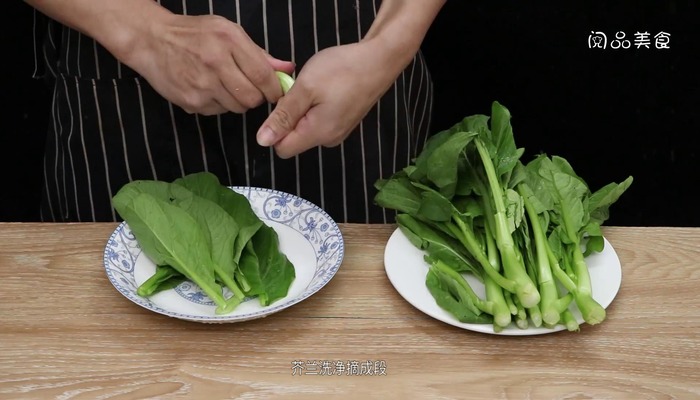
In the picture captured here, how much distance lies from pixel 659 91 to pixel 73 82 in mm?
1560

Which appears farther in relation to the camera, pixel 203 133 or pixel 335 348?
pixel 203 133

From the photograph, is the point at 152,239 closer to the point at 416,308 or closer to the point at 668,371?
the point at 416,308

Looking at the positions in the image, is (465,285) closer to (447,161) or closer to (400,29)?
(447,161)

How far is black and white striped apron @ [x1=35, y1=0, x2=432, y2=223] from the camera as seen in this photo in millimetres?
1469

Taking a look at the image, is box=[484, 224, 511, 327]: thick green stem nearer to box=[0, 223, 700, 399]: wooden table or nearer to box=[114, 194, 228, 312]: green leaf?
box=[0, 223, 700, 399]: wooden table

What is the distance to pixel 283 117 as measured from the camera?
1.20 metres

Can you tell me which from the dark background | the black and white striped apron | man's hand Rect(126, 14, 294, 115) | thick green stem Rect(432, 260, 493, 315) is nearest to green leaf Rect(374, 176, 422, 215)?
thick green stem Rect(432, 260, 493, 315)

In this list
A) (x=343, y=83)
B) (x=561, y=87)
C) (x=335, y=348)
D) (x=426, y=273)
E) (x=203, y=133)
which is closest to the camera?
(x=335, y=348)

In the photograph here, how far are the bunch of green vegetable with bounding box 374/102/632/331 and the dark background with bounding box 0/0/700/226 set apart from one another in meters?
1.05

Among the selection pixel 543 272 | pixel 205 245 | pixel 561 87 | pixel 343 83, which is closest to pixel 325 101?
pixel 343 83

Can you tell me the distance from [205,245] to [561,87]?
147cm

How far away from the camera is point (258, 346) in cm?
105

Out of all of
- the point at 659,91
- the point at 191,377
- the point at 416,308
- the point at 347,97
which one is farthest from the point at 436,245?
the point at 659,91

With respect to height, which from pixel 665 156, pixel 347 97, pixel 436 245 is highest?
pixel 347 97
